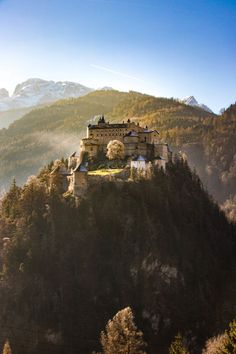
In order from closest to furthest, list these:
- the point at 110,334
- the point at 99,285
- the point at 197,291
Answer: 1. the point at 110,334
2. the point at 99,285
3. the point at 197,291

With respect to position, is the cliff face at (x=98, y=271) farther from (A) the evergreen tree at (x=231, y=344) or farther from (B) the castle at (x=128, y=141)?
(A) the evergreen tree at (x=231, y=344)

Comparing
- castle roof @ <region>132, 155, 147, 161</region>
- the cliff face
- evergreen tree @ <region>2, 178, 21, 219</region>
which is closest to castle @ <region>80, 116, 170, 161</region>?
castle roof @ <region>132, 155, 147, 161</region>

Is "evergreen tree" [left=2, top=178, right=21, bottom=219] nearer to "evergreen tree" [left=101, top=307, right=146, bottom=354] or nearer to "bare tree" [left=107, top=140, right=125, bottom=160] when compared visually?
"bare tree" [left=107, top=140, right=125, bottom=160]

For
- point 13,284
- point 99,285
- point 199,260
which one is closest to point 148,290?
point 99,285

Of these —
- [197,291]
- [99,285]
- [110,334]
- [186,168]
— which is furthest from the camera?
[186,168]

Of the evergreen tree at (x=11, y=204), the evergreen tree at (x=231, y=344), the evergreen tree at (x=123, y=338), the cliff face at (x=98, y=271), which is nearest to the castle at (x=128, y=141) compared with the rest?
the cliff face at (x=98, y=271)

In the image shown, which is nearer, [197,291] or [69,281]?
[69,281]

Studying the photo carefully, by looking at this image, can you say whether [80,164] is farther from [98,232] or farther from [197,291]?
[197,291]
